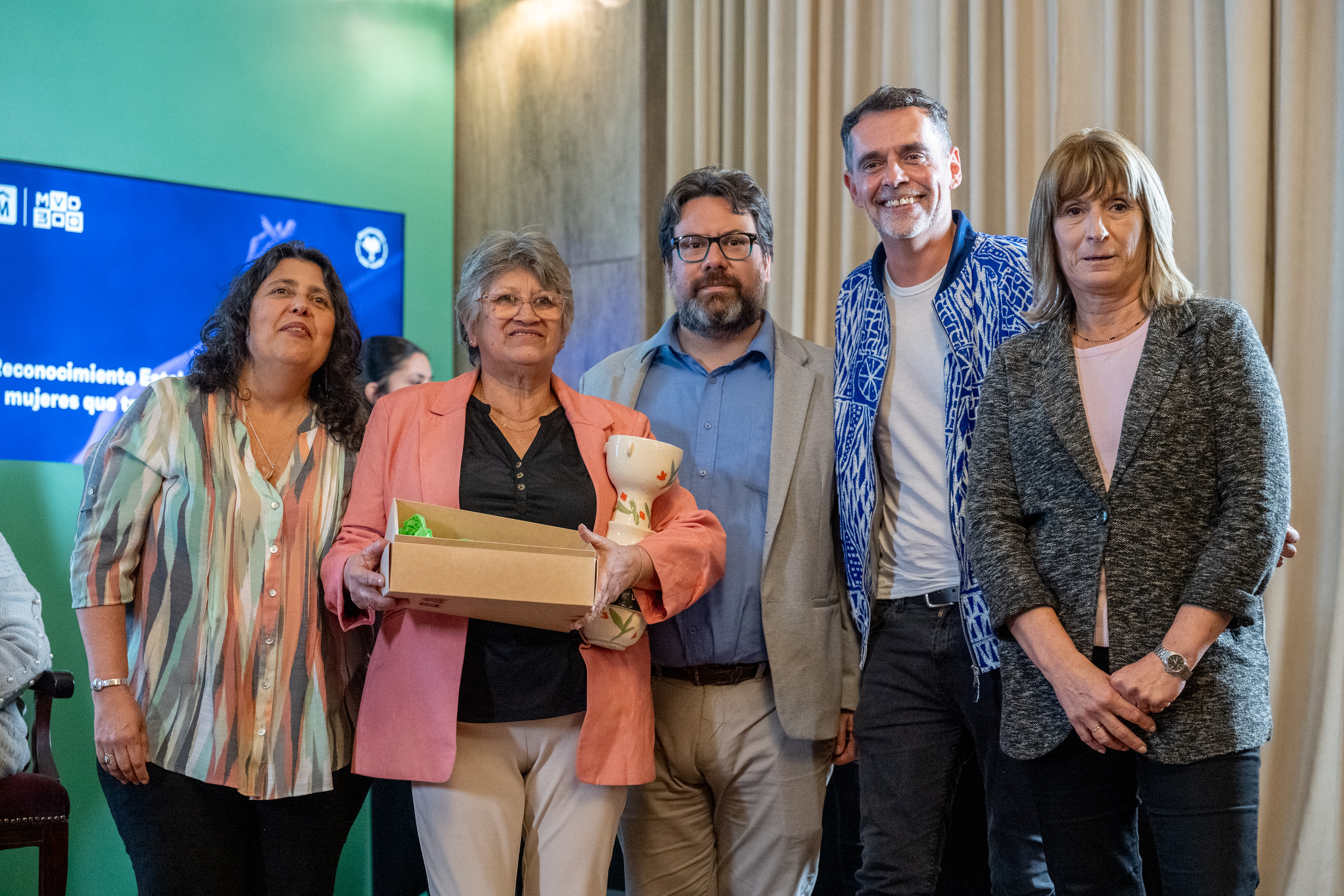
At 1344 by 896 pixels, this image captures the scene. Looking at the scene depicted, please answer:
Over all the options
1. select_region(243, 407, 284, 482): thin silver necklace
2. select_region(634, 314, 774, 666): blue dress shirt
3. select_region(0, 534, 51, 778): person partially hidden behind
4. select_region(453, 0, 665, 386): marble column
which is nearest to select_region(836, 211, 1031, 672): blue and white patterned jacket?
select_region(634, 314, 774, 666): blue dress shirt

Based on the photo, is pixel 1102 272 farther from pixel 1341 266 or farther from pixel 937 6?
pixel 937 6

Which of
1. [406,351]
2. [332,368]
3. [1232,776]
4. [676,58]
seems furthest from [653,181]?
[1232,776]

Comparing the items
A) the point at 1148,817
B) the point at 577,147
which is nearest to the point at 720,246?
the point at 1148,817

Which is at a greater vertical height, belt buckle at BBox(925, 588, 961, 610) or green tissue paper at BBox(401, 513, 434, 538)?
green tissue paper at BBox(401, 513, 434, 538)

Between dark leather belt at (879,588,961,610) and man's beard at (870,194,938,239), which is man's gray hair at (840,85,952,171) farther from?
dark leather belt at (879,588,961,610)

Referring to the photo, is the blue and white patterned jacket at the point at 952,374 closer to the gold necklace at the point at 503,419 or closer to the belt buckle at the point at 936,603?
the belt buckle at the point at 936,603

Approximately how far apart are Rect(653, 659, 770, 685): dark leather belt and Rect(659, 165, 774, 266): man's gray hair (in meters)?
0.90

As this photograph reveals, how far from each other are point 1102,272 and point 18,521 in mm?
3668

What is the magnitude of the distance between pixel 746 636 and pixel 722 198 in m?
0.96

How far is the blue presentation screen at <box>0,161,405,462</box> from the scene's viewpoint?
3.99 metres

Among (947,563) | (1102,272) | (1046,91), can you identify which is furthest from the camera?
(1046,91)

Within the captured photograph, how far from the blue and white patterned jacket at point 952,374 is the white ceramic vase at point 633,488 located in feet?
1.24

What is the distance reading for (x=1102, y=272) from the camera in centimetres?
175

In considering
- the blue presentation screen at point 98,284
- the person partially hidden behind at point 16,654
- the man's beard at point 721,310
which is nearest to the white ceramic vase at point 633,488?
the man's beard at point 721,310
